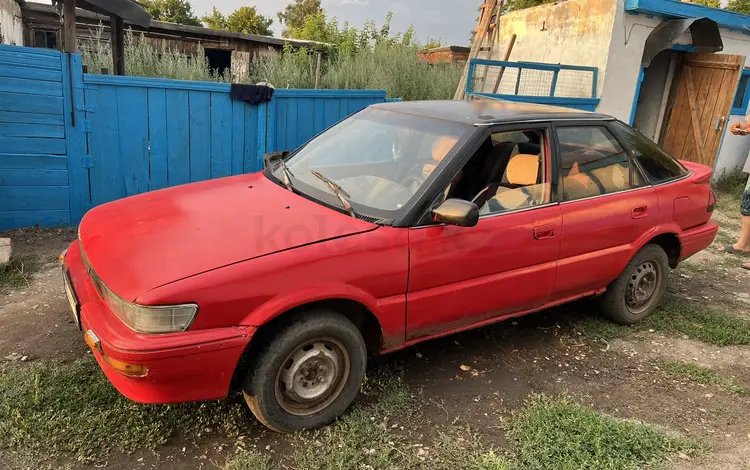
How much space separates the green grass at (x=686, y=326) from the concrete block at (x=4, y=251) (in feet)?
15.9

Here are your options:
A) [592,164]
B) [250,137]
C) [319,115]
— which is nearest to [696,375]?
[592,164]

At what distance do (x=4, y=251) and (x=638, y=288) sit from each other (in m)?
5.45

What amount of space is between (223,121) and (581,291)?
464 centimetres

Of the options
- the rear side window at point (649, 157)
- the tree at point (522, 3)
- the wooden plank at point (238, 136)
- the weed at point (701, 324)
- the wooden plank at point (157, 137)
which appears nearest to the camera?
the rear side window at point (649, 157)

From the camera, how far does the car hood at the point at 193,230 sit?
100.0 inches

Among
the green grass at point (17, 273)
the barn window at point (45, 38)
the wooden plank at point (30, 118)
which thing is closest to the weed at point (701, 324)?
the green grass at point (17, 273)

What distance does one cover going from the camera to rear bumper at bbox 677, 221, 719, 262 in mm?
4426

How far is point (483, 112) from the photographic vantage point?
363 cm

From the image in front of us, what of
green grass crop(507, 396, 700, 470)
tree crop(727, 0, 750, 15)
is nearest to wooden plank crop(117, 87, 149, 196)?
green grass crop(507, 396, 700, 470)

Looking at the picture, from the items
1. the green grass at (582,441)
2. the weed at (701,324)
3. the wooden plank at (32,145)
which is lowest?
the green grass at (582,441)

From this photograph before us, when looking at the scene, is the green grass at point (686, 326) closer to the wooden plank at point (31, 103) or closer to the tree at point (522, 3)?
the wooden plank at point (31, 103)

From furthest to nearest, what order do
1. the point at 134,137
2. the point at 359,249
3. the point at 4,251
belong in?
1. the point at 134,137
2. the point at 4,251
3. the point at 359,249

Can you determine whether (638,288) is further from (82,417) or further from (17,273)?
(17,273)

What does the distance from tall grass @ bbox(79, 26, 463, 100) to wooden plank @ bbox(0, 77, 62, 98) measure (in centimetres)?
234
